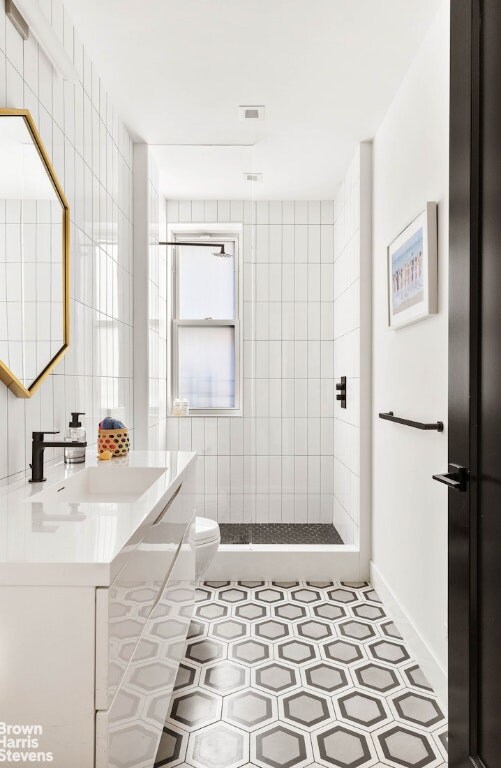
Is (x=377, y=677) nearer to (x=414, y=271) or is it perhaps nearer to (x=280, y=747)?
(x=280, y=747)

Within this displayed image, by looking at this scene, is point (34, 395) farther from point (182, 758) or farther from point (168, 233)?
point (168, 233)

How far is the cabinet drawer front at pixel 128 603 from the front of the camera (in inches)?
35.9

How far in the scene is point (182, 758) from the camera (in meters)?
1.63

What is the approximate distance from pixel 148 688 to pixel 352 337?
2.22m

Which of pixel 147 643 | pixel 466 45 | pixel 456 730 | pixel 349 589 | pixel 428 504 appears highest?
pixel 466 45

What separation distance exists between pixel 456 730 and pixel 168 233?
277 centimetres

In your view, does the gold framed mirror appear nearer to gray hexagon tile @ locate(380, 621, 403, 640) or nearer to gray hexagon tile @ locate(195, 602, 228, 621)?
gray hexagon tile @ locate(195, 602, 228, 621)

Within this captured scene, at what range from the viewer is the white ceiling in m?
1.96

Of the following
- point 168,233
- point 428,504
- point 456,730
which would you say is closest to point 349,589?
point 428,504

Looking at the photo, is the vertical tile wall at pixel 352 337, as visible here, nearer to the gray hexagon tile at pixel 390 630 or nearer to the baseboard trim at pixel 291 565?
the baseboard trim at pixel 291 565

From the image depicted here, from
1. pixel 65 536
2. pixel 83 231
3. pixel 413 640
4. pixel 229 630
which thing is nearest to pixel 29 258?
pixel 83 231

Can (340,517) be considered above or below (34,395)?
below

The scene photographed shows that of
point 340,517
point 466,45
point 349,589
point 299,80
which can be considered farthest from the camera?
point 340,517

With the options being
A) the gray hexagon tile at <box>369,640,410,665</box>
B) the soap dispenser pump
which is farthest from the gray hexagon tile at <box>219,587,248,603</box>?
the soap dispenser pump
